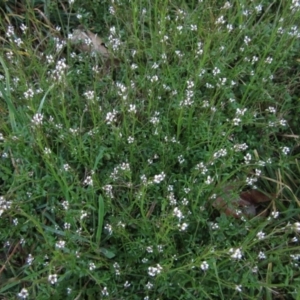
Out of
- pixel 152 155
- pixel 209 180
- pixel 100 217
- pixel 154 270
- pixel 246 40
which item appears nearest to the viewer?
pixel 154 270

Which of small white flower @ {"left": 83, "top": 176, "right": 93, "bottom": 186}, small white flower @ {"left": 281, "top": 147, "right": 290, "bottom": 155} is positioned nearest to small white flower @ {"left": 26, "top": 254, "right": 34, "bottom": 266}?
small white flower @ {"left": 83, "top": 176, "right": 93, "bottom": 186}

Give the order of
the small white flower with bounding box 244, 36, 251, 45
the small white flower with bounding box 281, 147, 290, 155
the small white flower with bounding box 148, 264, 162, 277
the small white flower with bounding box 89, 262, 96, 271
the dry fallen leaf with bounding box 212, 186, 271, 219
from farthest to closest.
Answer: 1. the small white flower with bounding box 244, 36, 251, 45
2. the small white flower with bounding box 281, 147, 290, 155
3. the dry fallen leaf with bounding box 212, 186, 271, 219
4. the small white flower with bounding box 89, 262, 96, 271
5. the small white flower with bounding box 148, 264, 162, 277

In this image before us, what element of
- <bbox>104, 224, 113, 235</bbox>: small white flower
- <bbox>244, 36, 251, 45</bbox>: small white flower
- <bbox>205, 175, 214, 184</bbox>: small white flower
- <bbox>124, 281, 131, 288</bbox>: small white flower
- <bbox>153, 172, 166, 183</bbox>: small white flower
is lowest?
<bbox>124, 281, 131, 288</bbox>: small white flower

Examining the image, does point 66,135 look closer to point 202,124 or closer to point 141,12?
point 202,124

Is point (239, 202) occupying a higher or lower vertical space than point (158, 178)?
lower

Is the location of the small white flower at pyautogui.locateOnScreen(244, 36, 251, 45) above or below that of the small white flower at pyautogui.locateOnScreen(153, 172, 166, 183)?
above

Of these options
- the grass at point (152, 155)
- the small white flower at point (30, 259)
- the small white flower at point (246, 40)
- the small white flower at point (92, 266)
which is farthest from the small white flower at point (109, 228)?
the small white flower at point (246, 40)

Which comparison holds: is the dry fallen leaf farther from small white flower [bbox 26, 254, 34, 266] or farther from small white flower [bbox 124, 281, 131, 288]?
small white flower [bbox 26, 254, 34, 266]

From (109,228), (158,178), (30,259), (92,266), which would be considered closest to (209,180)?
(158,178)

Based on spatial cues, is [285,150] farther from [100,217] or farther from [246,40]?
[100,217]
